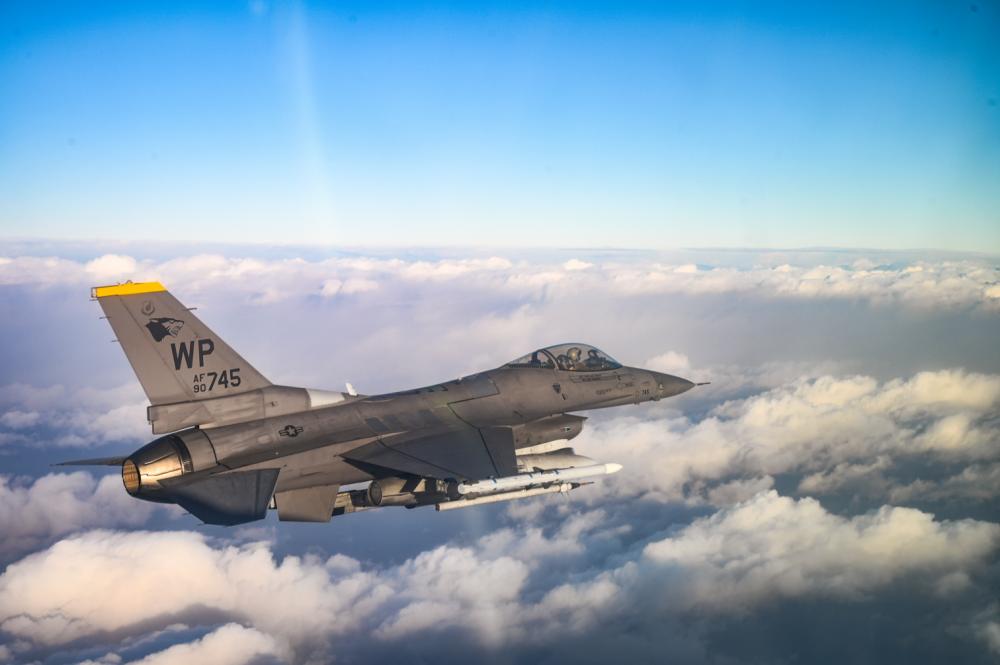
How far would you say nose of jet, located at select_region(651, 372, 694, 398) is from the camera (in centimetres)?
1983

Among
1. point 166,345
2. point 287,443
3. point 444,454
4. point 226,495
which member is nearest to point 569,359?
point 444,454

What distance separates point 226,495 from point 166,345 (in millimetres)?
3727

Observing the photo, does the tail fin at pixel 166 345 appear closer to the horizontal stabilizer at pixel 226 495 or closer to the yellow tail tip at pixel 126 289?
the yellow tail tip at pixel 126 289

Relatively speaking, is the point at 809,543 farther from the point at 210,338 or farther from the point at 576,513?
the point at 210,338

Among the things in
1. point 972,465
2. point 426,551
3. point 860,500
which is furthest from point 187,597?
point 972,465

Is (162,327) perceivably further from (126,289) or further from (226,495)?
(226,495)

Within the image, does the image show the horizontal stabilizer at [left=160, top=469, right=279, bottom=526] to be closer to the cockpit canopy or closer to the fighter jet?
the fighter jet

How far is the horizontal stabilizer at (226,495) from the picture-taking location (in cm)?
1243

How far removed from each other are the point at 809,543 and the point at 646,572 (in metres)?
28.9

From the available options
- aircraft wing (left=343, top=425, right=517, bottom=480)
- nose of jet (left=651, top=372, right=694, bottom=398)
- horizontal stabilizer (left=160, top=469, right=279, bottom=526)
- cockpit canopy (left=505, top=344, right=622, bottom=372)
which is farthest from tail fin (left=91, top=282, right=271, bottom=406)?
nose of jet (left=651, top=372, right=694, bottom=398)

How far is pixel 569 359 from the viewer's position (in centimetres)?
1916

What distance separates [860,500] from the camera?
117m

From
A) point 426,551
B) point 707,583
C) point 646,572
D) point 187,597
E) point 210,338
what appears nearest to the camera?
point 210,338

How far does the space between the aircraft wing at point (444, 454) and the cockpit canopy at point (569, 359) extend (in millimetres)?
3001
